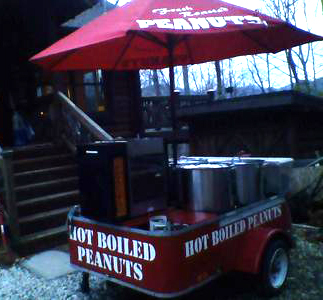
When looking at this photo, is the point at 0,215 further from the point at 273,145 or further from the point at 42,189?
the point at 273,145

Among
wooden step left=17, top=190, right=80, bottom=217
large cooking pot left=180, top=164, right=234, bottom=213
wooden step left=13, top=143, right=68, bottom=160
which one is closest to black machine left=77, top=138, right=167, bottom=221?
large cooking pot left=180, top=164, right=234, bottom=213

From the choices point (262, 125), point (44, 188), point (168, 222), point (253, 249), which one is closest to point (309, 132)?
point (262, 125)

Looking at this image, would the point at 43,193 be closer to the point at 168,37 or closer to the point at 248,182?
the point at 168,37

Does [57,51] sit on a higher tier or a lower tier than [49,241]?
higher

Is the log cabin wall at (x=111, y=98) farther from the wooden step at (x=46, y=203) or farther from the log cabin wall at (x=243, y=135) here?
the wooden step at (x=46, y=203)

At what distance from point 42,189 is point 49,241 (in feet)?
4.02

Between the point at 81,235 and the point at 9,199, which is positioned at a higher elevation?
the point at 9,199

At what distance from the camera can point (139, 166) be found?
4.08 metres

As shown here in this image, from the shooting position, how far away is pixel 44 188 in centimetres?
729

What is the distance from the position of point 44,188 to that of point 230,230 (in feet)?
13.7

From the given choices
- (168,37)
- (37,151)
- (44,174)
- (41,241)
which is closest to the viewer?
(168,37)

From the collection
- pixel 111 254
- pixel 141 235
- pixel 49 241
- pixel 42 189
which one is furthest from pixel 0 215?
pixel 141 235

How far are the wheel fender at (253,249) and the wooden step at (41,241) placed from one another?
323 centimetres

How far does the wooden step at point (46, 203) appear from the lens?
22.1ft
